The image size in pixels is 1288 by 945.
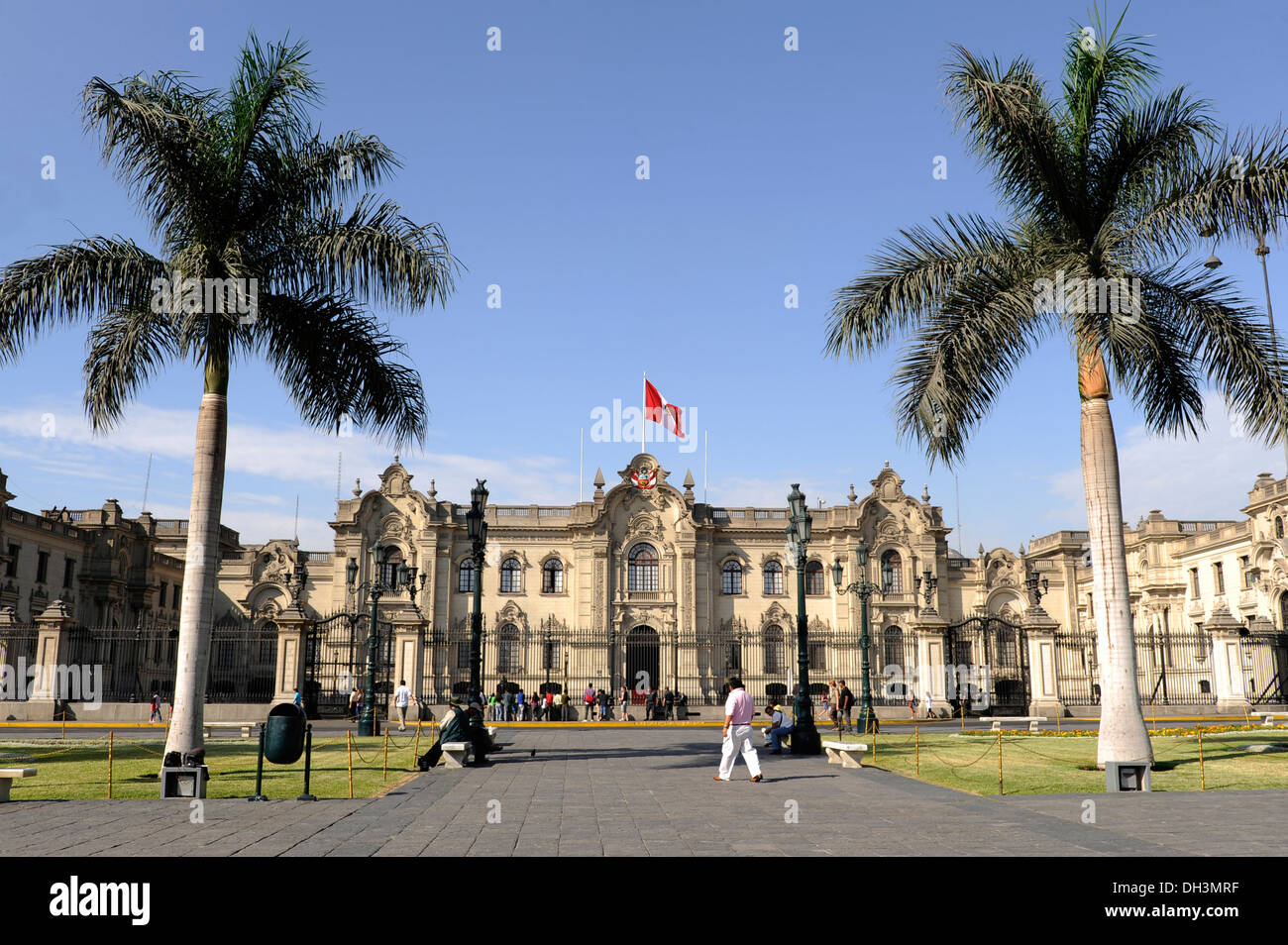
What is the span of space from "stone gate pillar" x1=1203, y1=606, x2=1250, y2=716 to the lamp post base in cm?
1942

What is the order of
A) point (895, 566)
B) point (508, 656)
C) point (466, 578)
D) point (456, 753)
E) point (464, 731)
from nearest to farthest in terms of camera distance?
point (456, 753) → point (464, 731) → point (508, 656) → point (466, 578) → point (895, 566)

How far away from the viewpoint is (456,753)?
15.7 metres

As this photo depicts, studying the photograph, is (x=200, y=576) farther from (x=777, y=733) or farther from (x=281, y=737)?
(x=777, y=733)

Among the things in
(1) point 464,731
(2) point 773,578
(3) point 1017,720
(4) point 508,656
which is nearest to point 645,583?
(2) point 773,578

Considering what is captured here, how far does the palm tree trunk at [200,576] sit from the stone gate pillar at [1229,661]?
2956 cm

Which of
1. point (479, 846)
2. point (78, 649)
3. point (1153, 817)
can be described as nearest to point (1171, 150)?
point (1153, 817)

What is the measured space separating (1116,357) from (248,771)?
1437cm

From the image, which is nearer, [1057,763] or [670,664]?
[1057,763]

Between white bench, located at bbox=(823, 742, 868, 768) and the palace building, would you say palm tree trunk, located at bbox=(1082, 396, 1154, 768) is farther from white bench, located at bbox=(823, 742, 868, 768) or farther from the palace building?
the palace building

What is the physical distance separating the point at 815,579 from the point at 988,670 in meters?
18.0

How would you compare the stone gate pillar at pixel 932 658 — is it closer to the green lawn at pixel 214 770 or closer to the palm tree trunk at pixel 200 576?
the green lawn at pixel 214 770

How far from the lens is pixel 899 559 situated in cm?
4900

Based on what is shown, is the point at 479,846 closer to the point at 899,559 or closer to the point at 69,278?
the point at 69,278

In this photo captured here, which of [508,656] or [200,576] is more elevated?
[200,576]
